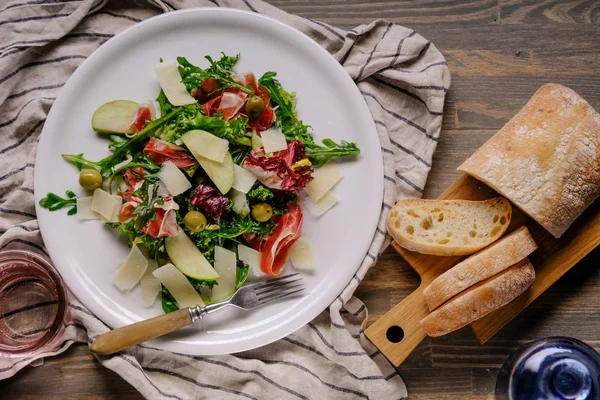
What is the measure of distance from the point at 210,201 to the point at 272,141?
0.38 metres

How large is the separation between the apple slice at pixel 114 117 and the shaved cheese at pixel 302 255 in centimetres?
96

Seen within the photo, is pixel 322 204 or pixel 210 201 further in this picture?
pixel 322 204

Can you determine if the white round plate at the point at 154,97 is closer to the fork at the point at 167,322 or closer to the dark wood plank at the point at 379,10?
the fork at the point at 167,322

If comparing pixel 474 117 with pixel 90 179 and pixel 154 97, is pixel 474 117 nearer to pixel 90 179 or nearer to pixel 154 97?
pixel 154 97

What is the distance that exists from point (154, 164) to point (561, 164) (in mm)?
1796

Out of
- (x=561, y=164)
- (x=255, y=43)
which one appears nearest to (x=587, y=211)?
(x=561, y=164)

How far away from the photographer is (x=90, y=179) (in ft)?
8.82

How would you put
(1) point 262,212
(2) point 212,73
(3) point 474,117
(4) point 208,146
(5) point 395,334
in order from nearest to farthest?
(4) point 208,146, (1) point 262,212, (2) point 212,73, (5) point 395,334, (3) point 474,117

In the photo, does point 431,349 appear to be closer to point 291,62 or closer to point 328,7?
point 291,62

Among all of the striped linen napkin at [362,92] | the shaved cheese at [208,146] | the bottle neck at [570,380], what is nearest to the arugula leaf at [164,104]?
the shaved cheese at [208,146]

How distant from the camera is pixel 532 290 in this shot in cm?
278

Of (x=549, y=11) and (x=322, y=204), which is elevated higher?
(x=549, y=11)

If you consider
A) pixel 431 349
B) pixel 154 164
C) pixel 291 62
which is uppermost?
pixel 291 62

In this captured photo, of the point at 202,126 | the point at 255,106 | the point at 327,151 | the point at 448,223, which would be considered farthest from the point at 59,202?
the point at 448,223
